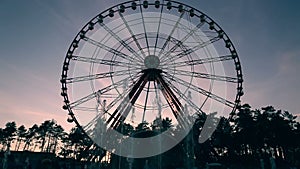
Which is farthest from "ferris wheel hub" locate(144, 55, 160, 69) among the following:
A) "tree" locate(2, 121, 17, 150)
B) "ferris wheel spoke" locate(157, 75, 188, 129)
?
"tree" locate(2, 121, 17, 150)

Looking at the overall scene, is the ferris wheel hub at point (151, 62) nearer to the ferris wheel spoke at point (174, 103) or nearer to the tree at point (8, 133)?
the ferris wheel spoke at point (174, 103)

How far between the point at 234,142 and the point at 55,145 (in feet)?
207

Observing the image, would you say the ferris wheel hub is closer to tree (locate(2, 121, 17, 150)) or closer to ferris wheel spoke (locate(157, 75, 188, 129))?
ferris wheel spoke (locate(157, 75, 188, 129))

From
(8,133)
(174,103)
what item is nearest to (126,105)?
(174,103)

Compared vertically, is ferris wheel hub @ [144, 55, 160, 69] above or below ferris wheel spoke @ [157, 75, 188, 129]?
above

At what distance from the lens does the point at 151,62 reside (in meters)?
23.9

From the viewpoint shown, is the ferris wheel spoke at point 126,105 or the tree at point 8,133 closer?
the ferris wheel spoke at point 126,105

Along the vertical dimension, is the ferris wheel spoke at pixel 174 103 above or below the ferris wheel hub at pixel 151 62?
below

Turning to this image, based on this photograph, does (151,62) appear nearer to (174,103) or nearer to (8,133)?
(174,103)

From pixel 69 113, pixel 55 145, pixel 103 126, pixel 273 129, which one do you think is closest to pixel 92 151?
pixel 103 126

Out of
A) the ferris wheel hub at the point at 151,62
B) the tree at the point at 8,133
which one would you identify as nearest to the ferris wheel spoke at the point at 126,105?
the ferris wheel hub at the point at 151,62

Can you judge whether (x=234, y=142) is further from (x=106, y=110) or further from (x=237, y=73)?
(x=106, y=110)

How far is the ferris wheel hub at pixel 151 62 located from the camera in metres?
23.8

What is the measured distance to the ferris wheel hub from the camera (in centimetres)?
2376
